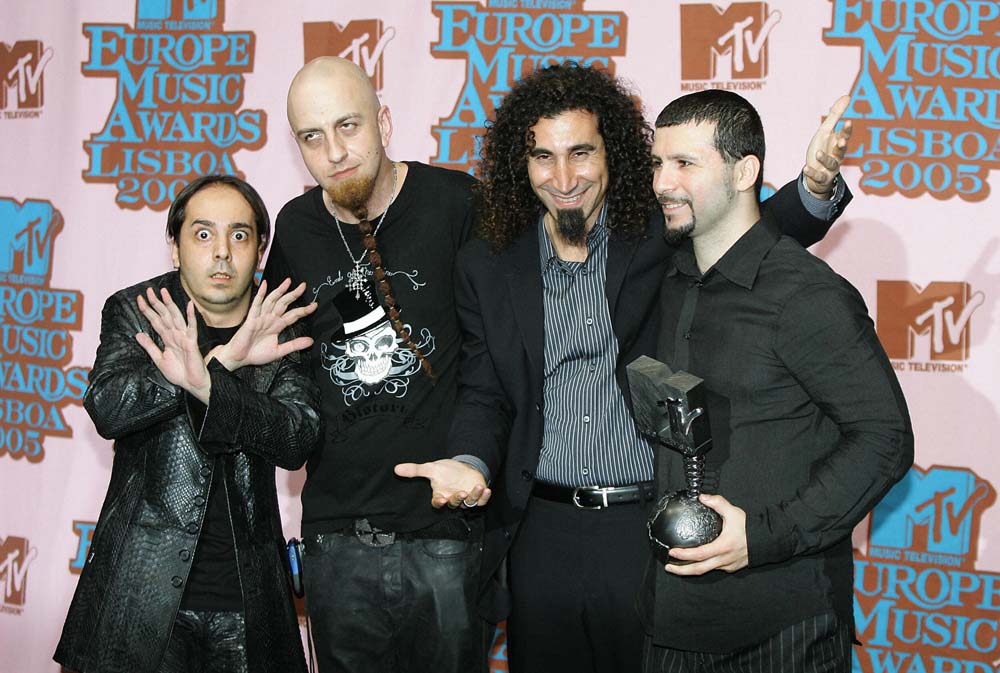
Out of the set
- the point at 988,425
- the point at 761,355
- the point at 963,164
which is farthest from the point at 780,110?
the point at 761,355

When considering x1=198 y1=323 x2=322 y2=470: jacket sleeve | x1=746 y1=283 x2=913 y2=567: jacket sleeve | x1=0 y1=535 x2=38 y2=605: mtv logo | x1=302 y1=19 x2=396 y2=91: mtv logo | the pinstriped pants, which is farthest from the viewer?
x1=0 y1=535 x2=38 y2=605: mtv logo

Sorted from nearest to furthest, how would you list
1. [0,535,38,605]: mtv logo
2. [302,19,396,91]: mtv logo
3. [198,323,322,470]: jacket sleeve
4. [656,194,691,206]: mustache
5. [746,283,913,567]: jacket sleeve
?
[746,283,913,567]: jacket sleeve
[656,194,691,206]: mustache
[198,323,322,470]: jacket sleeve
[302,19,396,91]: mtv logo
[0,535,38,605]: mtv logo

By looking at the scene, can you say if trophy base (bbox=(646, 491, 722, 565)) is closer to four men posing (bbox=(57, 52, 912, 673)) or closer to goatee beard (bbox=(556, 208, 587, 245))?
four men posing (bbox=(57, 52, 912, 673))

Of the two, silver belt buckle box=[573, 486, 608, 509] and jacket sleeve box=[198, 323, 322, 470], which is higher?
jacket sleeve box=[198, 323, 322, 470]

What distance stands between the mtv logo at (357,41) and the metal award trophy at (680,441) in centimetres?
221

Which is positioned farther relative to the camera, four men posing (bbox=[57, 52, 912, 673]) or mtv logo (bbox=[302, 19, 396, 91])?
mtv logo (bbox=[302, 19, 396, 91])

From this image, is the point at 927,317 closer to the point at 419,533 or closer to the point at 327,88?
the point at 419,533

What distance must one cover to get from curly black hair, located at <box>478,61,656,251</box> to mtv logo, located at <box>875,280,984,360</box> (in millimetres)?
1270

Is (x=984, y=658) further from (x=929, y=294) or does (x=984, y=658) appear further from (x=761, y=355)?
(x=761, y=355)

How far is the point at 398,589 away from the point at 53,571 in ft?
7.42

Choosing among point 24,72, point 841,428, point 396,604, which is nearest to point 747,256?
point 841,428

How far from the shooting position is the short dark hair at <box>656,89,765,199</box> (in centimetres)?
209

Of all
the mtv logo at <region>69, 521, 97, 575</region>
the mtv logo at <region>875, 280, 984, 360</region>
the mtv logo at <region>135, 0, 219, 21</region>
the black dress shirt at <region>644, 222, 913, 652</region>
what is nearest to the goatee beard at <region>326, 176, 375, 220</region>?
the black dress shirt at <region>644, 222, 913, 652</region>

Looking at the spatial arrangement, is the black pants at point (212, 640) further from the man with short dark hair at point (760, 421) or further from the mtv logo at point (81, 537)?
the mtv logo at point (81, 537)
